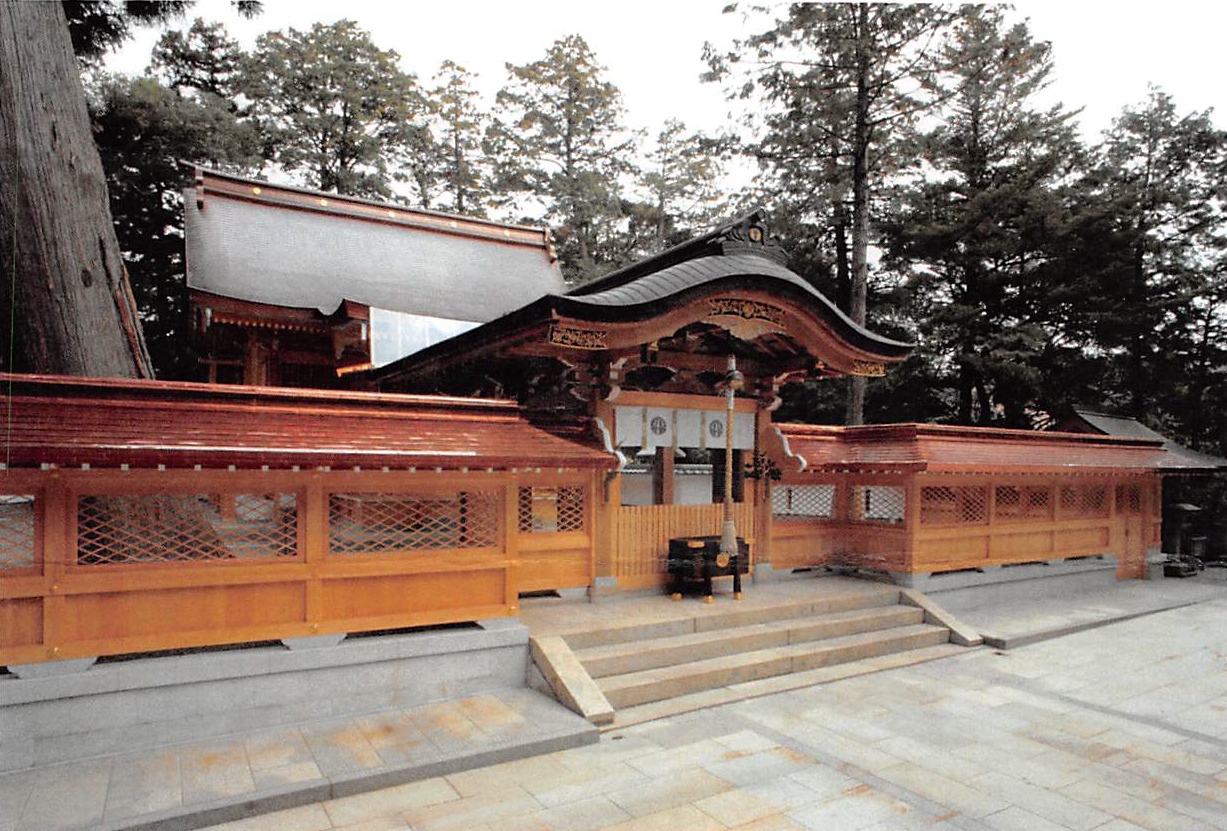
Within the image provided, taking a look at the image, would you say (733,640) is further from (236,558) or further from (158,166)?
(158,166)

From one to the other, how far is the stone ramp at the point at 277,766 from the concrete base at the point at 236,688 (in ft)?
0.35

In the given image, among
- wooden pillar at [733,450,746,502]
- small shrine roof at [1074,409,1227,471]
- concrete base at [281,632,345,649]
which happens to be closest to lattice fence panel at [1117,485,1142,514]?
small shrine roof at [1074,409,1227,471]

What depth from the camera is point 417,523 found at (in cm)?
628

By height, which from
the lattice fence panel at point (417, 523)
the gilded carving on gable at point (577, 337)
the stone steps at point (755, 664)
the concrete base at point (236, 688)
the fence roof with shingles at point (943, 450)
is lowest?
the stone steps at point (755, 664)

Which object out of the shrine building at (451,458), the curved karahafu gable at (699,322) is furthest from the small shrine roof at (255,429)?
the curved karahafu gable at (699,322)

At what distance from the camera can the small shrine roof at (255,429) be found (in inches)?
183

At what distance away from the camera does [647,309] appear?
7469 mm

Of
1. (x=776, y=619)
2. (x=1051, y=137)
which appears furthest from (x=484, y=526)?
(x=1051, y=137)

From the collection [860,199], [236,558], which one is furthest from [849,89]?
[236,558]

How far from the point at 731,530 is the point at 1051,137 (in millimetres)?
16267

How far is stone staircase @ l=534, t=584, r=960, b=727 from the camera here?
6.23m

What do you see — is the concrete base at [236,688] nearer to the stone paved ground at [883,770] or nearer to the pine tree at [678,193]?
the stone paved ground at [883,770]

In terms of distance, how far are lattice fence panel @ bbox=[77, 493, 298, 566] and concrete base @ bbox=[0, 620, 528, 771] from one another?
2.51 ft

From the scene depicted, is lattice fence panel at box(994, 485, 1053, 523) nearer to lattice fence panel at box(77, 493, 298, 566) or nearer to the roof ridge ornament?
the roof ridge ornament
